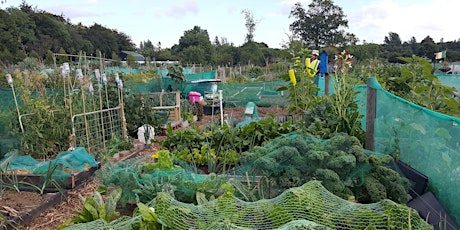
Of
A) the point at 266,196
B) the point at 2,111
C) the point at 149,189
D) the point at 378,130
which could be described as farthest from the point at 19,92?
the point at 378,130

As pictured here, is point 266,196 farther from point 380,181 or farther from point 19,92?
point 19,92

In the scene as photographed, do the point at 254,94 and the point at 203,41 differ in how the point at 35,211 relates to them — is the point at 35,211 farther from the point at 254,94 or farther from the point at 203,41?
the point at 203,41

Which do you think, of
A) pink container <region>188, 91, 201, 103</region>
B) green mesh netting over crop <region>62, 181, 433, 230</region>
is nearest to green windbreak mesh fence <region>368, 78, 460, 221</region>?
green mesh netting over crop <region>62, 181, 433, 230</region>

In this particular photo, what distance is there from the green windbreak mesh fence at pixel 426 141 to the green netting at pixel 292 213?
0.65 metres

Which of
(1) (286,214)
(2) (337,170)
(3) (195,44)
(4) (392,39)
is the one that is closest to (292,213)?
(1) (286,214)

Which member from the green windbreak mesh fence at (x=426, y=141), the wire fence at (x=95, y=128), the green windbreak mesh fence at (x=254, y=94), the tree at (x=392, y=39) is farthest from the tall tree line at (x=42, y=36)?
the tree at (x=392, y=39)

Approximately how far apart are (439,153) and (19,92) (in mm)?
5814

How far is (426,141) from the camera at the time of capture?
2.82 metres

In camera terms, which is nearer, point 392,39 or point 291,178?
point 291,178

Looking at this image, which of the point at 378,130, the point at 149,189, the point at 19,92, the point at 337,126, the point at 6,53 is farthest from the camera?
the point at 6,53

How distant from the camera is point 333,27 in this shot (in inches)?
1902

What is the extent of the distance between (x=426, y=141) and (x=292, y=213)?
55.2 inches

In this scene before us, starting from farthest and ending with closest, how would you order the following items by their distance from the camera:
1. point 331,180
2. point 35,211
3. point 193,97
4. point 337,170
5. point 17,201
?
1. point 193,97
2. point 17,201
3. point 35,211
4. point 337,170
5. point 331,180

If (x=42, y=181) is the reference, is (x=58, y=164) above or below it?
above
